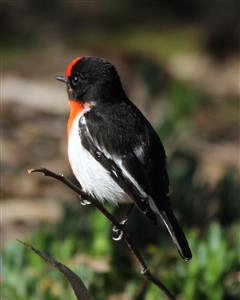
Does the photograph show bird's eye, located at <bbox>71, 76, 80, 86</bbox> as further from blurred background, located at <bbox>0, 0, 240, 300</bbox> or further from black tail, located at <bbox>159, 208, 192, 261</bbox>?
blurred background, located at <bbox>0, 0, 240, 300</bbox>

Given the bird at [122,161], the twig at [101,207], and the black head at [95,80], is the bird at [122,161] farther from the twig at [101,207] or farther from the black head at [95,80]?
the twig at [101,207]

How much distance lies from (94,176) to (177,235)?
51 centimetres

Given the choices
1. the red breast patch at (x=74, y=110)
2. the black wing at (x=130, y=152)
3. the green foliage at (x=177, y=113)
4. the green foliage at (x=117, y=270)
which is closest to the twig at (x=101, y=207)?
the black wing at (x=130, y=152)

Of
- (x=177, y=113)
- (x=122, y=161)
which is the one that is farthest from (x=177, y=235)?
(x=177, y=113)

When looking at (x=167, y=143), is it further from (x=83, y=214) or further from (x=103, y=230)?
(x=103, y=230)

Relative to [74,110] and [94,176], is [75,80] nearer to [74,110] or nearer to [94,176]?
[74,110]

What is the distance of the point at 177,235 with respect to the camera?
4195 millimetres

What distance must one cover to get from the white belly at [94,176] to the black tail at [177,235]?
0.69ft

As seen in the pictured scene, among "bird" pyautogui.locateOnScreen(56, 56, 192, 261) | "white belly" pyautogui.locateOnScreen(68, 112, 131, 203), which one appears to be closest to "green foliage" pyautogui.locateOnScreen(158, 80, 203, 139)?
"bird" pyautogui.locateOnScreen(56, 56, 192, 261)

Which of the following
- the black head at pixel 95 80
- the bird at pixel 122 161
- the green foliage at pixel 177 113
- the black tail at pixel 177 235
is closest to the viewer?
the black tail at pixel 177 235

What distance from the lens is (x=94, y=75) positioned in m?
4.68

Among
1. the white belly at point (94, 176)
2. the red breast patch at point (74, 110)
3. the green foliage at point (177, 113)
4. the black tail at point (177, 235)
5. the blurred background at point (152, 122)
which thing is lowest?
the blurred background at point (152, 122)

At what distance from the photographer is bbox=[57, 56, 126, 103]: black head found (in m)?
4.64

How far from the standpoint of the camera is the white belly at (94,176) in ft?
14.4
